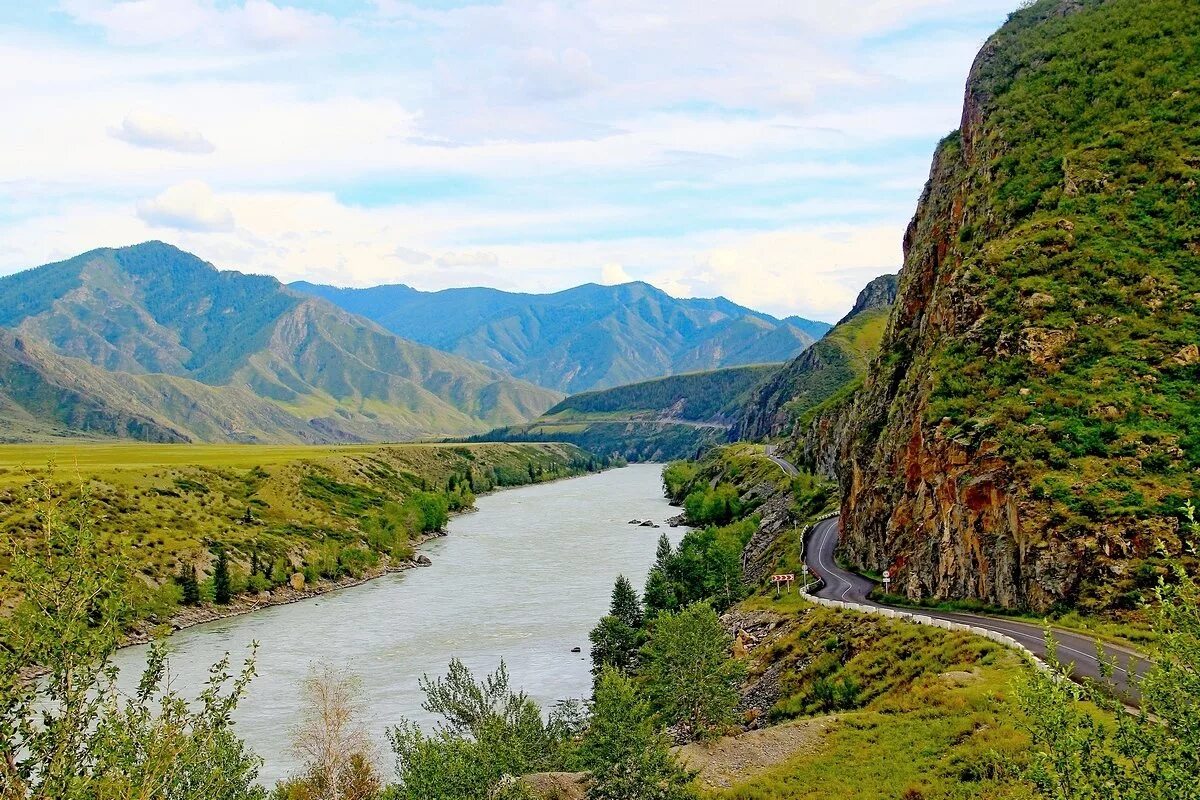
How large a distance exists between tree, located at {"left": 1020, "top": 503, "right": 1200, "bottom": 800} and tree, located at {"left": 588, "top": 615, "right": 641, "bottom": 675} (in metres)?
48.6

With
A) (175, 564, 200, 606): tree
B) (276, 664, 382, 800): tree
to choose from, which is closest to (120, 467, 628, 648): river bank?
(175, 564, 200, 606): tree

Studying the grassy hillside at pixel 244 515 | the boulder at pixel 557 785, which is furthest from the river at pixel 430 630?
the boulder at pixel 557 785

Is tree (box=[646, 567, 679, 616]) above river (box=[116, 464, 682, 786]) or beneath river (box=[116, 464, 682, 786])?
above

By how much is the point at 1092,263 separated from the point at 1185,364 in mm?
10640

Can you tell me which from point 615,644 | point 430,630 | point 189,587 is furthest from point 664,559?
point 189,587

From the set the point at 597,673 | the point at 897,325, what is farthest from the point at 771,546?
the point at 597,673

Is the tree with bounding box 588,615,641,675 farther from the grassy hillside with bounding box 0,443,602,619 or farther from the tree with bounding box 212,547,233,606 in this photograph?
the tree with bounding box 212,547,233,606

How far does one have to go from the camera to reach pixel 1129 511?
142ft

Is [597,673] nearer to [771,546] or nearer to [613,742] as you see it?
[613,742]

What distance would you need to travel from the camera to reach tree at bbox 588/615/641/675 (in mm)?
63219

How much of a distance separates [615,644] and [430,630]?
23824 millimetres

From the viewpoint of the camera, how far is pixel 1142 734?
15453 mm

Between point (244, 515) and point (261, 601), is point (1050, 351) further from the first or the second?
point (244, 515)

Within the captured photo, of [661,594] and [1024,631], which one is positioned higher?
[1024,631]
